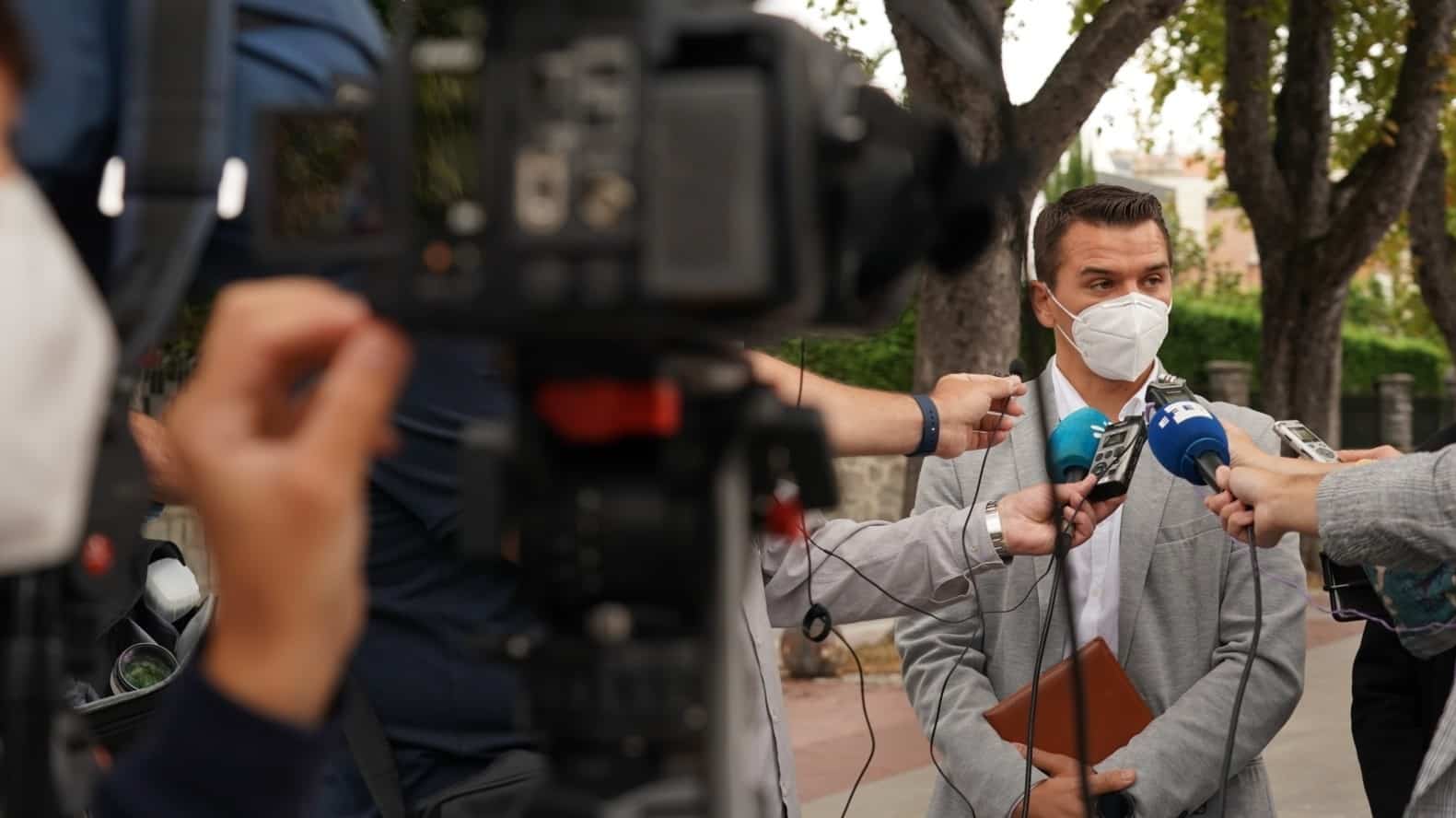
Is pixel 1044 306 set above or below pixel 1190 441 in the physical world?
above

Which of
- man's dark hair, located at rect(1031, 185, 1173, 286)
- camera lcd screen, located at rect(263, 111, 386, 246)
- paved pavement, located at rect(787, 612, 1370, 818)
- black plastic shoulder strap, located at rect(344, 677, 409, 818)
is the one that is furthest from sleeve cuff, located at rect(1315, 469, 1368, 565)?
paved pavement, located at rect(787, 612, 1370, 818)

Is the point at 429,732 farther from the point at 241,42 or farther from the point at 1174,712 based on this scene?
the point at 1174,712

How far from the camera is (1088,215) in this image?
3.99m

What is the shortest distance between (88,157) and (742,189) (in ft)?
2.62

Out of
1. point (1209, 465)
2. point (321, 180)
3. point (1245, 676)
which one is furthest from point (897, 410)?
point (321, 180)

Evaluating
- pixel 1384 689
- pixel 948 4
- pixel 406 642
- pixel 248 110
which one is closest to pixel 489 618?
pixel 406 642

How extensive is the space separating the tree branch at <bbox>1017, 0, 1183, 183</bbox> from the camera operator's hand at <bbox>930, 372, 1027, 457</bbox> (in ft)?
23.7

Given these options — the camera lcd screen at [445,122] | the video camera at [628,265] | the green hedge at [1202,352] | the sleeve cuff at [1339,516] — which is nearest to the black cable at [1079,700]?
the video camera at [628,265]

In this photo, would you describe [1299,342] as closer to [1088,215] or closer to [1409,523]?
[1088,215]

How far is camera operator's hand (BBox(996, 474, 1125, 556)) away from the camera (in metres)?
3.29

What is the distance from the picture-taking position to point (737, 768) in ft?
4.23

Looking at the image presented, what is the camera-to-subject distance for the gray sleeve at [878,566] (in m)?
3.40

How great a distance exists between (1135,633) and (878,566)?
0.57 metres

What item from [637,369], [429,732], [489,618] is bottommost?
[429,732]
